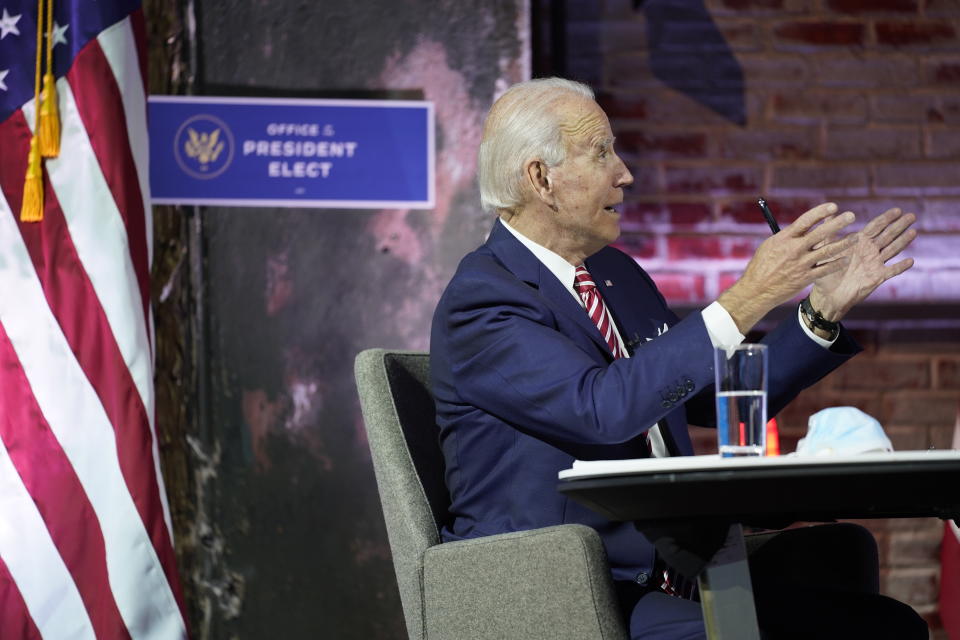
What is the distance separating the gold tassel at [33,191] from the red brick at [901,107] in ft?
7.11

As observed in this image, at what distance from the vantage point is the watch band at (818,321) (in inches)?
65.7

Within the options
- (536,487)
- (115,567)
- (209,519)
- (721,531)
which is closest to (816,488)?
(721,531)

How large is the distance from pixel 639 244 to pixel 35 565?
1.69 m

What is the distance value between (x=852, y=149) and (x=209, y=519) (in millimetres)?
1981

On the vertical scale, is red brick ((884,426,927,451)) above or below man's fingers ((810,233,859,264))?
below

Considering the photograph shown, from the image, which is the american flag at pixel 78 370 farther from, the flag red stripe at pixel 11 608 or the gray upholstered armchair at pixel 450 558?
the gray upholstered armchair at pixel 450 558

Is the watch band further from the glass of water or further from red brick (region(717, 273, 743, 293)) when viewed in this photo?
red brick (region(717, 273, 743, 293))

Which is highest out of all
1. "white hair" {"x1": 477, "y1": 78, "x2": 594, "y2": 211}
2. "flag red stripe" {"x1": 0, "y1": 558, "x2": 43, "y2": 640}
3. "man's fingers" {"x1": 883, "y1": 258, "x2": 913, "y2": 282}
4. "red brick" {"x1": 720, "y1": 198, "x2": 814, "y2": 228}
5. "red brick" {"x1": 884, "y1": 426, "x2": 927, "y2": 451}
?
"white hair" {"x1": 477, "y1": 78, "x2": 594, "y2": 211}

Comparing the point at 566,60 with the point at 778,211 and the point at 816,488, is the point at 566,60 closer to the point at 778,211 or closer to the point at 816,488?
the point at 778,211

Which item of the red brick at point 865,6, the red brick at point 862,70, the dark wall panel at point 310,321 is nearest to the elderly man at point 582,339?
the dark wall panel at point 310,321

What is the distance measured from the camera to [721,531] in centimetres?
126

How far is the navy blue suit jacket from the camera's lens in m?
1.48

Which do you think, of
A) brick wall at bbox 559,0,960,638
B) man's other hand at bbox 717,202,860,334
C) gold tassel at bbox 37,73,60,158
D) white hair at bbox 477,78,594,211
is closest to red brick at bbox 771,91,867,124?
brick wall at bbox 559,0,960,638

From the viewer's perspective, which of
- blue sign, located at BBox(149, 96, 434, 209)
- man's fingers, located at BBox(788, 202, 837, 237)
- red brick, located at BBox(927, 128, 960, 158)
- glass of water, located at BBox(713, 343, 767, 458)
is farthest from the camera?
red brick, located at BBox(927, 128, 960, 158)
